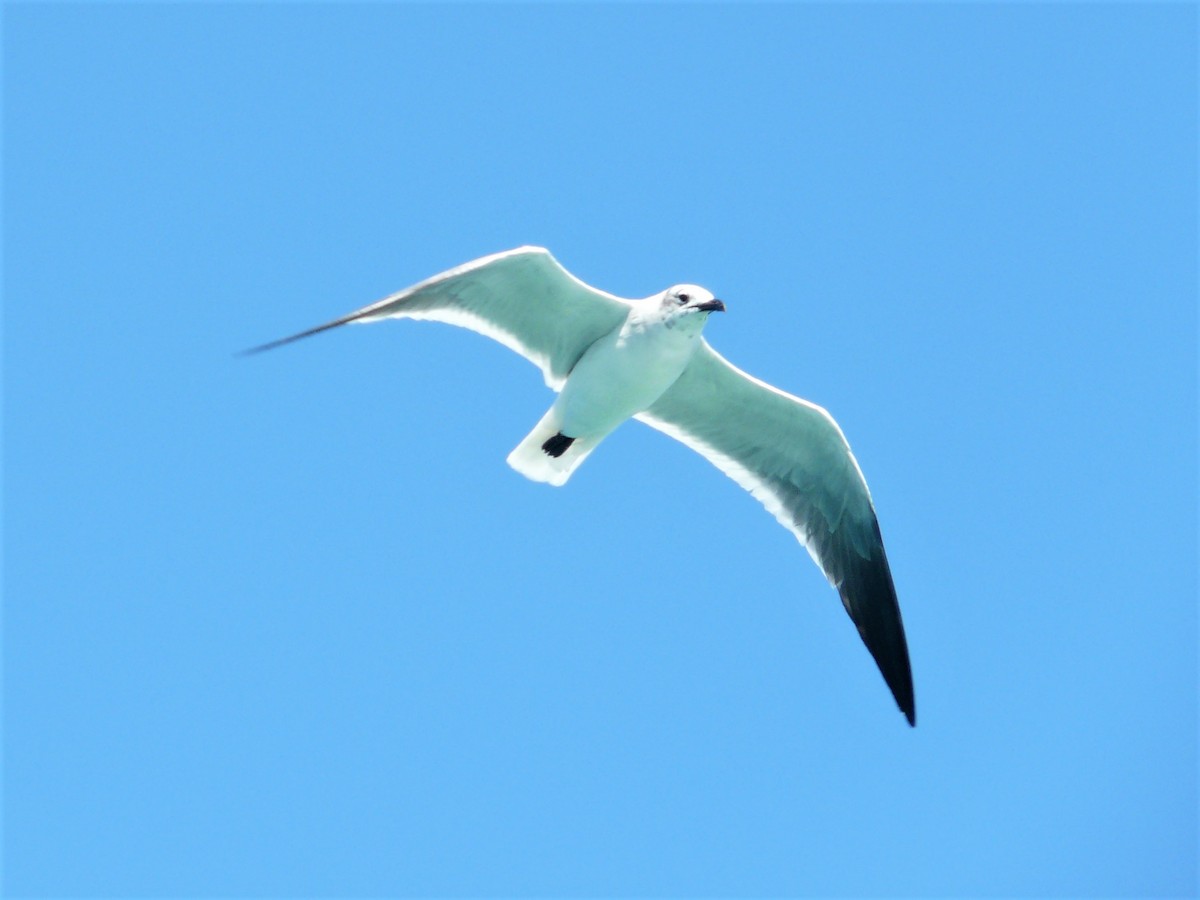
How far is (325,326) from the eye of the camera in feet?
33.7

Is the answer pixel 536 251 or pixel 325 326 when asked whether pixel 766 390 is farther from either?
pixel 325 326

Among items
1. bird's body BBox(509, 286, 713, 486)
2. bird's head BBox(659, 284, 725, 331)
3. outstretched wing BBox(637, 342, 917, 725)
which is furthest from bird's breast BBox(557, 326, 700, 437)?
outstretched wing BBox(637, 342, 917, 725)

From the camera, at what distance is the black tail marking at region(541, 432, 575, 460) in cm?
1176

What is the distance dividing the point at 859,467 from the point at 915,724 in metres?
2.08

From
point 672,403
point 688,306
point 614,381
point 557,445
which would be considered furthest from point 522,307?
point 672,403

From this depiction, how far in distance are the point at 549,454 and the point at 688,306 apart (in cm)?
177

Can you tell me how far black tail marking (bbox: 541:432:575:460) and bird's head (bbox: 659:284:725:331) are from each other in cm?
137

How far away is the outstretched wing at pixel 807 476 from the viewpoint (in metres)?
12.2

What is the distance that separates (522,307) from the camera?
445 inches

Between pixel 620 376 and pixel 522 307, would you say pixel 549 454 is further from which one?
pixel 522 307

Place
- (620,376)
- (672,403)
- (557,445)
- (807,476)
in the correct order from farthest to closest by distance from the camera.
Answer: (807,476) < (672,403) < (557,445) < (620,376)

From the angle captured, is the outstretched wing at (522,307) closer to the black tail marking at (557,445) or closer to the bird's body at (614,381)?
the bird's body at (614,381)

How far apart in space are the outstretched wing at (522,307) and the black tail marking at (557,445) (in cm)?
39

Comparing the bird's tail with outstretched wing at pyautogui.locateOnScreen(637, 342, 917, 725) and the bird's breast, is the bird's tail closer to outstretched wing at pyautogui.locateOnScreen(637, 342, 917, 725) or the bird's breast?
the bird's breast
